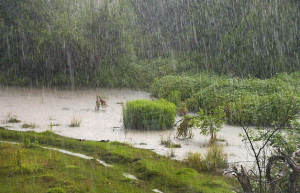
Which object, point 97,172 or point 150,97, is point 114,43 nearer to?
point 150,97

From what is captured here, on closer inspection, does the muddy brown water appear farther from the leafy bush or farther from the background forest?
the background forest

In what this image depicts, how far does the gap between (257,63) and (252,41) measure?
143cm

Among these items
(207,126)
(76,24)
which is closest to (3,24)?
(76,24)

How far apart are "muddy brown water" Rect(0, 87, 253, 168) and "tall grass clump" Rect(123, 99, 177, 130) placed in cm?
34

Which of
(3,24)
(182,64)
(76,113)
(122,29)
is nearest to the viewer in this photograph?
(76,113)

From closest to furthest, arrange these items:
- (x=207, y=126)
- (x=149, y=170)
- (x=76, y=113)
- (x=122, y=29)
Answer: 1. (x=149, y=170)
2. (x=207, y=126)
3. (x=76, y=113)
4. (x=122, y=29)

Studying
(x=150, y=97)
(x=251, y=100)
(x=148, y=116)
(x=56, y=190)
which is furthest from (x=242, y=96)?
(x=56, y=190)

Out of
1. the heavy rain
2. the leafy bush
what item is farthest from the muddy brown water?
the leafy bush

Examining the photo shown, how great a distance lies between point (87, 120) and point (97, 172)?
19.4ft

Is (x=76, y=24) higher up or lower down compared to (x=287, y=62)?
higher up

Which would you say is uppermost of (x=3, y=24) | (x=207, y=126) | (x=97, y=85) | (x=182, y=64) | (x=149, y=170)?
(x=3, y=24)

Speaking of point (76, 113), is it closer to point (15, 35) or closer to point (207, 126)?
point (207, 126)

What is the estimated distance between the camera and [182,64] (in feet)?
78.1

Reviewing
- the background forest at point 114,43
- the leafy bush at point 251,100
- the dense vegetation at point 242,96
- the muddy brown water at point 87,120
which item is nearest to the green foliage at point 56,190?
the muddy brown water at point 87,120
